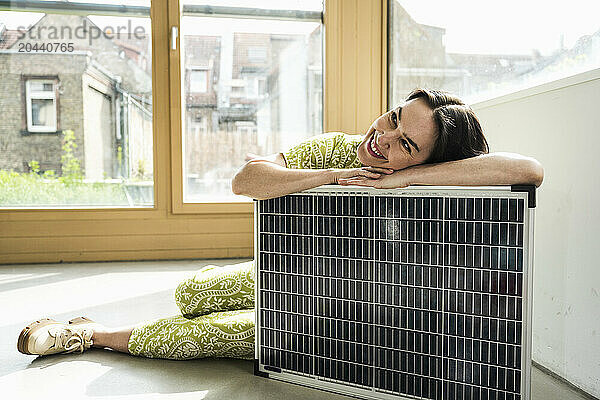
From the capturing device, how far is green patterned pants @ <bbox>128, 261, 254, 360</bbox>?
1.59 m

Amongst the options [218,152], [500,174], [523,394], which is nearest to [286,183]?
[500,174]

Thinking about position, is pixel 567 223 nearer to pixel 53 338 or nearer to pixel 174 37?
pixel 53 338

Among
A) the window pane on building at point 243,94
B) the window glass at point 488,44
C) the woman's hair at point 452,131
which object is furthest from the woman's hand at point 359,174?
the window pane on building at point 243,94

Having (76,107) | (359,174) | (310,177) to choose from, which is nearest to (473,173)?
(359,174)

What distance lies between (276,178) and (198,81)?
211cm

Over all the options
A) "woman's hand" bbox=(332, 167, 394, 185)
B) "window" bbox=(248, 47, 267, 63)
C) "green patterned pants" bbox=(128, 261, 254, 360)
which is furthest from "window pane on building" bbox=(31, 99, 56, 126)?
"woman's hand" bbox=(332, 167, 394, 185)

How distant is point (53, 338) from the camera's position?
1673 mm

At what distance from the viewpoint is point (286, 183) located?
4.58 ft

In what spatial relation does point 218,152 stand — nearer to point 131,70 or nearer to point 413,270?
point 131,70

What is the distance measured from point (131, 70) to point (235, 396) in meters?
2.39

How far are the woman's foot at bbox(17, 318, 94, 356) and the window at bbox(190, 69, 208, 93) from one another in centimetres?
189

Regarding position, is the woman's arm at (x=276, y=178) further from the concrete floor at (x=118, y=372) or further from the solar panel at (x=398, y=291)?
the concrete floor at (x=118, y=372)

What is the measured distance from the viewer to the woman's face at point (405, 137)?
1.30m

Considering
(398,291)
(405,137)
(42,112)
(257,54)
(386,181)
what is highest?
(257,54)
